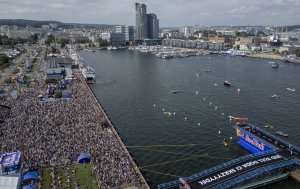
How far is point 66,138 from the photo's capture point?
3675 centimetres

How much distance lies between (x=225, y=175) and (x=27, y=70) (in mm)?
78930

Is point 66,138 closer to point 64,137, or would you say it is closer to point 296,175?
point 64,137

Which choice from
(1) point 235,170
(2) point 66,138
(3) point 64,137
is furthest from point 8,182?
(1) point 235,170

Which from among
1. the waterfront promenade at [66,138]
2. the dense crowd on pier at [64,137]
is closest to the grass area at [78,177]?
the waterfront promenade at [66,138]

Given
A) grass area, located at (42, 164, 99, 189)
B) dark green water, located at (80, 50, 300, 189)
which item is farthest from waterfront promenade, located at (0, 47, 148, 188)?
dark green water, located at (80, 50, 300, 189)

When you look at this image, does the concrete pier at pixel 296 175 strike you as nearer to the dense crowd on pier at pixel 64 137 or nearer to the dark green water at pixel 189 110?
the dark green water at pixel 189 110

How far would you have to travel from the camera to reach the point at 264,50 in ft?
545

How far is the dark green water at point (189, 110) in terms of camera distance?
36.5 meters

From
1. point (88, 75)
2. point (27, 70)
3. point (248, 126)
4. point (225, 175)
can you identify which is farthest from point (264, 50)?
point (225, 175)

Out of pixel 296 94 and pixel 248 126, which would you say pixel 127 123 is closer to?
pixel 248 126

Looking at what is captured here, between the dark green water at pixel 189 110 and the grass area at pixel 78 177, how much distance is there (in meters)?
6.44

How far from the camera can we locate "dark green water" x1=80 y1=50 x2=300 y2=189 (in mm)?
36469

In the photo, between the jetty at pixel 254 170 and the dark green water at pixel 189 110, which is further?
the dark green water at pixel 189 110

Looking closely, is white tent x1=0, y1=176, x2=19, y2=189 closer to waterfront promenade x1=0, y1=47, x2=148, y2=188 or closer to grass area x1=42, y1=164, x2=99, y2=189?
grass area x1=42, y1=164, x2=99, y2=189
